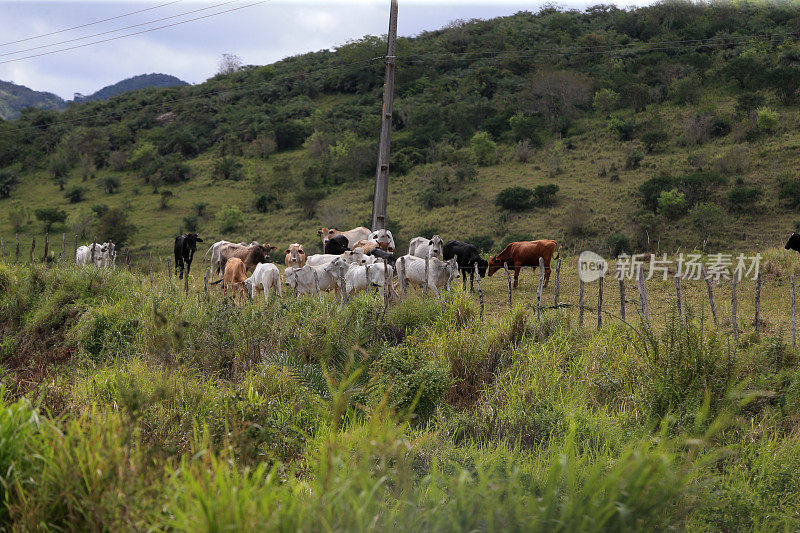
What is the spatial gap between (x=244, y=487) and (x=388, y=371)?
492 cm

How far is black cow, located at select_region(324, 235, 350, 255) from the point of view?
17734 mm

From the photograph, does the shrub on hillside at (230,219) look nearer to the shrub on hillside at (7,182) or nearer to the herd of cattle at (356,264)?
the herd of cattle at (356,264)

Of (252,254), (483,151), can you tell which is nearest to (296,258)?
(252,254)

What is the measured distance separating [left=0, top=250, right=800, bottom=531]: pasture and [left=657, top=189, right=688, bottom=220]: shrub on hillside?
54.9ft

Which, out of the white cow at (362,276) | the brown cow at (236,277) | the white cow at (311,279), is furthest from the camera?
the brown cow at (236,277)

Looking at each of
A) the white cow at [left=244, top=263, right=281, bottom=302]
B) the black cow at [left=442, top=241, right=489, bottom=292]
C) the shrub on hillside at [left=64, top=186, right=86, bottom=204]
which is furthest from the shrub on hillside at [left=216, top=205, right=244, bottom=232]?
the white cow at [left=244, top=263, right=281, bottom=302]

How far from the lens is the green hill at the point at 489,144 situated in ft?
102

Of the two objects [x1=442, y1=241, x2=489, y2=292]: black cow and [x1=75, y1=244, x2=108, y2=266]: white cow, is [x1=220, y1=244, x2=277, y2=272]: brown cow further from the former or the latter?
[x1=75, y1=244, x2=108, y2=266]: white cow

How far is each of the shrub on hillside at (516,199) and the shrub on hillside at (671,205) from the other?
660 centimetres

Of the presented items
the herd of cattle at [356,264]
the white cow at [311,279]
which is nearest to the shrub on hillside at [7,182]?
the herd of cattle at [356,264]

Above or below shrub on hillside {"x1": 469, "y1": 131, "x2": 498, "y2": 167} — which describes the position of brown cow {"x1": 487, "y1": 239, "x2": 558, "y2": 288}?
below

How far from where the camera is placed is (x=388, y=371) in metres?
7.71

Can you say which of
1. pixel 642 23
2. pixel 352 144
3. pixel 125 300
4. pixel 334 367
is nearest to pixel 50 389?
pixel 334 367

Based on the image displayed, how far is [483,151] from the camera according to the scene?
40.8 m
